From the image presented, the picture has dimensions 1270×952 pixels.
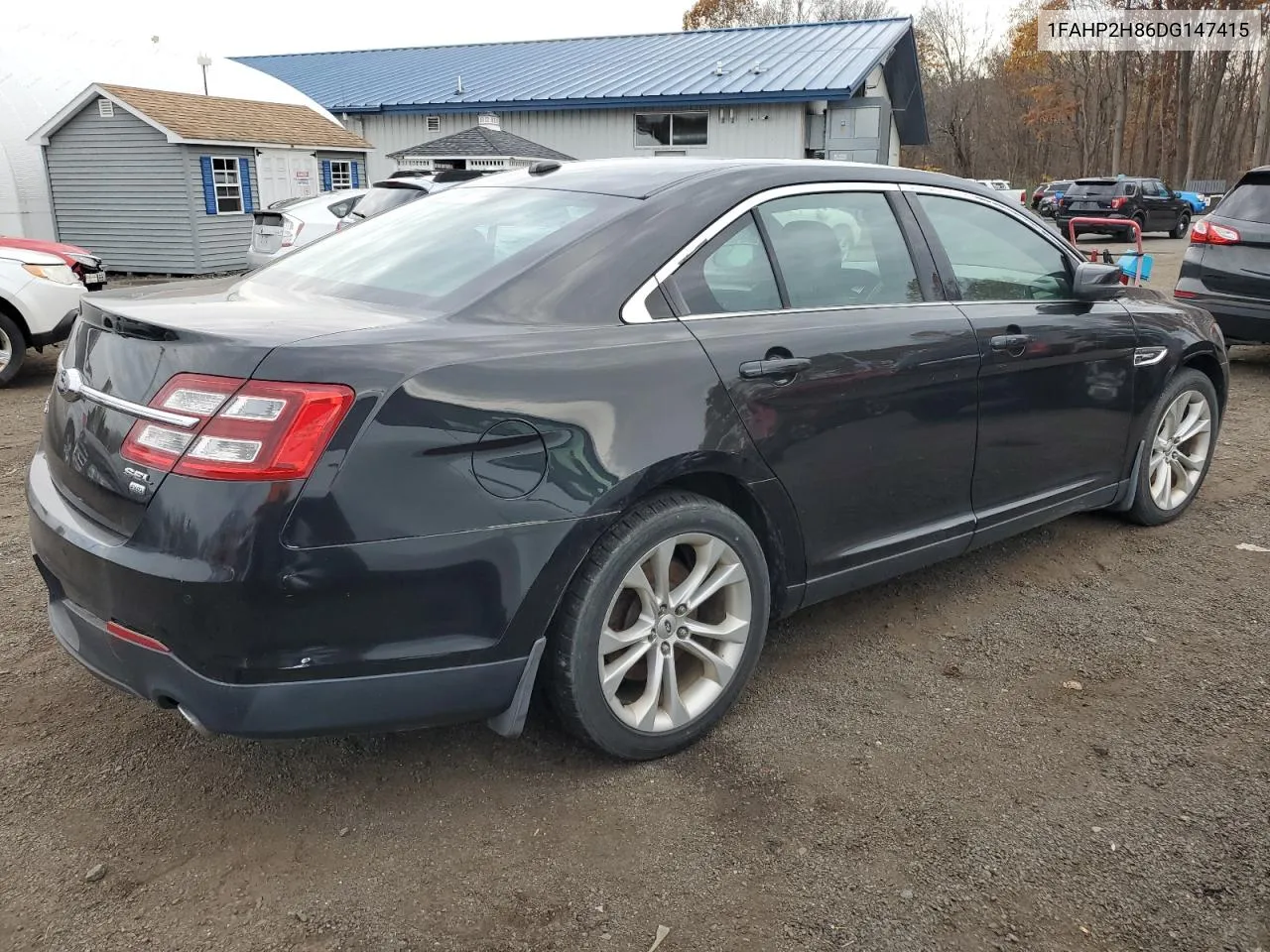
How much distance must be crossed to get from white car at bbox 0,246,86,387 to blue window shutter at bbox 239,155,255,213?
11.3 meters

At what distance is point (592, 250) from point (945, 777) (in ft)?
5.65

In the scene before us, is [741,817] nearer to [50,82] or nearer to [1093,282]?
[1093,282]

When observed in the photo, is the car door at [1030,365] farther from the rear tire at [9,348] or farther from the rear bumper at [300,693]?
the rear tire at [9,348]

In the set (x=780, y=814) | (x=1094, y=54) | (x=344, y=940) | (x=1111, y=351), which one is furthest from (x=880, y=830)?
(x=1094, y=54)

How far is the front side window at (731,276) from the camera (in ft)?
9.61

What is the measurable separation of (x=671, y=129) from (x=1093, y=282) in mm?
23284

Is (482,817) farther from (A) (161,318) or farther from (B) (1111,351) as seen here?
(B) (1111,351)

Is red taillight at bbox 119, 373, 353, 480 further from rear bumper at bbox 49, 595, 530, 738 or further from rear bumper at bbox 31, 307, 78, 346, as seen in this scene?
rear bumper at bbox 31, 307, 78, 346

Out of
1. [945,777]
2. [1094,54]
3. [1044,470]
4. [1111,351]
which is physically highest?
[1094,54]

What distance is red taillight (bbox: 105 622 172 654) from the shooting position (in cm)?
231

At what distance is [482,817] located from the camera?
8.71 ft

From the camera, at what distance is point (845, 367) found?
3.14 meters

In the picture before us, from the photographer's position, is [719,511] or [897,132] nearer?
[719,511]

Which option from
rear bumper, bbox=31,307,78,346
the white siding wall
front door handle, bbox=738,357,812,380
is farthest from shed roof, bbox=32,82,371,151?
front door handle, bbox=738,357,812,380
